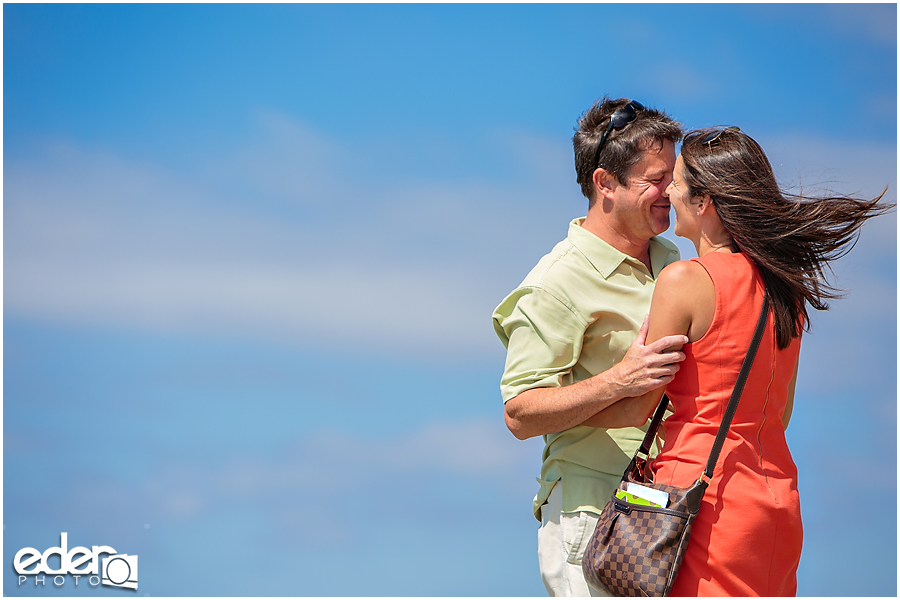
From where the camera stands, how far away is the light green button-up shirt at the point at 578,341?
3012mm

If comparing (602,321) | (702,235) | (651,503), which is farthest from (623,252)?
(651,503)

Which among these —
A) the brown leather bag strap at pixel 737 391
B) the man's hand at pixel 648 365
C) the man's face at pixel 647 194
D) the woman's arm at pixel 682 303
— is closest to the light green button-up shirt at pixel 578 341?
the man's face at pixel 647 194

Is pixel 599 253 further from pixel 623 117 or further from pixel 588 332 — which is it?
pixel 623 117

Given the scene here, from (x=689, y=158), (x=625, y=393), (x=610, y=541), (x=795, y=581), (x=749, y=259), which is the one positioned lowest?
(x=795, y=581)

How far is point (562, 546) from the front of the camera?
3.05 meters

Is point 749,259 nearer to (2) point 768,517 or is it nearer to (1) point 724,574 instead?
(2) point 768,517

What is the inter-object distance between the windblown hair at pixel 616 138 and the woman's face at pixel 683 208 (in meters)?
0.61

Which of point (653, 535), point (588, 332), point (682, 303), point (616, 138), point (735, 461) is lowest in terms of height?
point (653, 535)

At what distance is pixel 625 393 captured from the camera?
104 inches

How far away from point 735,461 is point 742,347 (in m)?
0.34

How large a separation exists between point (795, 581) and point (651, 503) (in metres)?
0.63

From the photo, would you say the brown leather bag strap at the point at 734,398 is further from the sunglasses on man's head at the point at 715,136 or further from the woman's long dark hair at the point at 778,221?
the sunglasses on man's head at the point at 715,136

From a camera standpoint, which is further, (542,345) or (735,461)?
(542,345)

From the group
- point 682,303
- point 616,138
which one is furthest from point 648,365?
point 616,138
